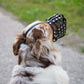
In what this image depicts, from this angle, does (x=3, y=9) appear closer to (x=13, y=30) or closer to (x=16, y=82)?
(x=13, y=30)

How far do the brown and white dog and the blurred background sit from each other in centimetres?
88

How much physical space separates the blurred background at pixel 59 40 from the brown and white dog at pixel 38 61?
0.88 metres

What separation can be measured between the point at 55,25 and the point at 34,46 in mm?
544

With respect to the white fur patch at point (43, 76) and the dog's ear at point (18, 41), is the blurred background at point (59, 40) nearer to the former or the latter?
the dog's ear at point (18, 41)

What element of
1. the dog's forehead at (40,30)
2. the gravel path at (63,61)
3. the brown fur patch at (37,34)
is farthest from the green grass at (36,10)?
the brown fur patch at (37,34)

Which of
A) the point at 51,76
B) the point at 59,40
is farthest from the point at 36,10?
the point at 51,76

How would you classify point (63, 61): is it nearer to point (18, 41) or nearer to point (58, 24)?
point (58, 24)

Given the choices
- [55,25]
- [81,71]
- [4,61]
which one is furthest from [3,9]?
[55,25]

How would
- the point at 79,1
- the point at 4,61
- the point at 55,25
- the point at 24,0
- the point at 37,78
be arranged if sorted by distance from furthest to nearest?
the point at 24,0 → the point at 4,61 → the point at 79,1 → the point at 55,25 → the point at 37,78

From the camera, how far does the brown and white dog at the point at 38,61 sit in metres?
2.84

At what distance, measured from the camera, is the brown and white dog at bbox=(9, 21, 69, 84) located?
2.84m

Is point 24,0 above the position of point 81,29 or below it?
above

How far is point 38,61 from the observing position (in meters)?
2.91

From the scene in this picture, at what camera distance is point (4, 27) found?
8.72m
